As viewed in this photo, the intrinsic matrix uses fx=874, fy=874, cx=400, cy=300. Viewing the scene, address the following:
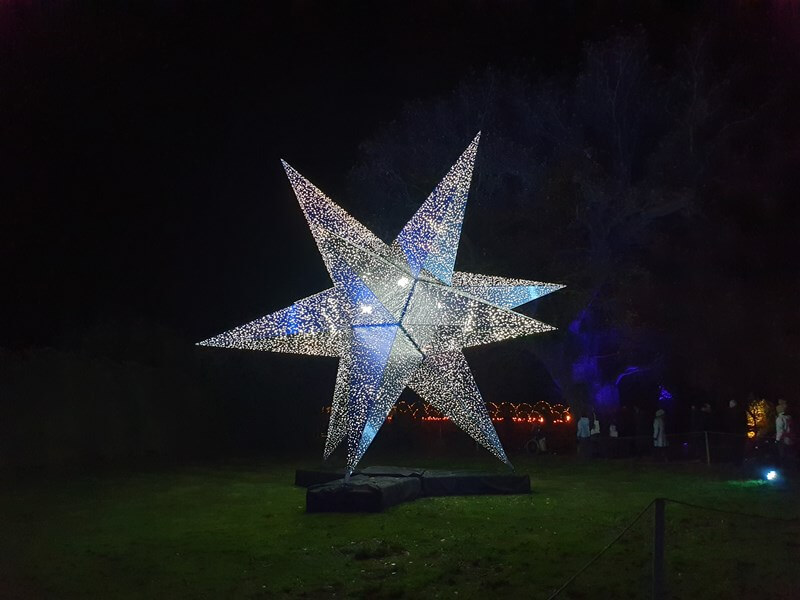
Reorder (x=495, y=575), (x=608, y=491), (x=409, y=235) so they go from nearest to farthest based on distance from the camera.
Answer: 1. (x=495, y=575)
2. (x=409, y=235)
3. (x=608, y=491)

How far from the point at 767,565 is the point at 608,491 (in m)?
6.14

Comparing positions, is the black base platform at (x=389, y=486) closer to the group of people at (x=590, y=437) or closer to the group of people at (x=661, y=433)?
the group of people at (x=661, y=433)

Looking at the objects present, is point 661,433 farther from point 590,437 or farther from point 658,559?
point 658,559

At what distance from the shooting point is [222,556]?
28.9 feet

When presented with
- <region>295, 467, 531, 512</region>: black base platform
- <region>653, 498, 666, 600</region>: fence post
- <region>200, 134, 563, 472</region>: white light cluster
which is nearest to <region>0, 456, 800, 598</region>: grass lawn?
<region>295, 467, 531, 512</region>: black base platform

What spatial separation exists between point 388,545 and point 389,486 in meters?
2.80

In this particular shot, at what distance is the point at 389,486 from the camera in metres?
11.9

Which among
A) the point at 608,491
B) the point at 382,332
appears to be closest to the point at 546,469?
the point at 608,491

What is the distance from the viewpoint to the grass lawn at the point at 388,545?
7.46 m

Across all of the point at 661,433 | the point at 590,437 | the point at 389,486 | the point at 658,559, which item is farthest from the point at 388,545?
the point at 590,437

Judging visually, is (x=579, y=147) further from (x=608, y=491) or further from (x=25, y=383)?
(x=25, y=383)

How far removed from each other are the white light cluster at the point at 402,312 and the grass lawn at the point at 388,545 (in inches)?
61.0

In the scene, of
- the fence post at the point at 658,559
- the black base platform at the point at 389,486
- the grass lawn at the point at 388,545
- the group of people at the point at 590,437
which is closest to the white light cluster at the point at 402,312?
the black base platform at the point at 389,486

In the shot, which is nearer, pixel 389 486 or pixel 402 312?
pixel 389 486
